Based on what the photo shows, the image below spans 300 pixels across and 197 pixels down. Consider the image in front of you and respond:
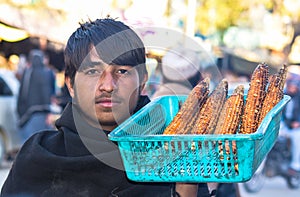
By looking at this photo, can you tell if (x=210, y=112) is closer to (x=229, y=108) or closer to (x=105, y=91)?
(x=229, y=108)

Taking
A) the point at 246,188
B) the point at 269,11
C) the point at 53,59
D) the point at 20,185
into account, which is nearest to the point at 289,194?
the point at 246,188

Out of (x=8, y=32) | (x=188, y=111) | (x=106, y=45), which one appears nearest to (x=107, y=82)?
(x=106, y=45)

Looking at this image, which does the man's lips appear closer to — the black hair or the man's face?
the man's face

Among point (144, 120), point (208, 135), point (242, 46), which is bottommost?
point (242, 46)

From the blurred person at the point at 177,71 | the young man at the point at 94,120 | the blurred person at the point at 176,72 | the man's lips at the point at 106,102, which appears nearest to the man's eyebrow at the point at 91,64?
the young man at the point at 94,120

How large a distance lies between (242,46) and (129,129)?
3266cm

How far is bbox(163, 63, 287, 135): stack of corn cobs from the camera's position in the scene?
2199 millimetres

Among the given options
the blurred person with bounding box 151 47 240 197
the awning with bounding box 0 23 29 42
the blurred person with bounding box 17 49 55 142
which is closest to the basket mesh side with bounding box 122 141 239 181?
the blurred person with bounding box 151 47 240 197

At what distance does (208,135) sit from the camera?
2057mm

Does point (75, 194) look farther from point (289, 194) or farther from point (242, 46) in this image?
point (242, 46)

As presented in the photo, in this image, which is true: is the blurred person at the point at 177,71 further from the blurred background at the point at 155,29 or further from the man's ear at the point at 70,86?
the man's ear at the point at 70,86

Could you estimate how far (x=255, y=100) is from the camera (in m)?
2.30

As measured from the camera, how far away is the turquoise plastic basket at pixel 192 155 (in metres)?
2.02

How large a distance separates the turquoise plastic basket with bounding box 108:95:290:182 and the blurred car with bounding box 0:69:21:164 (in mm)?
9760
